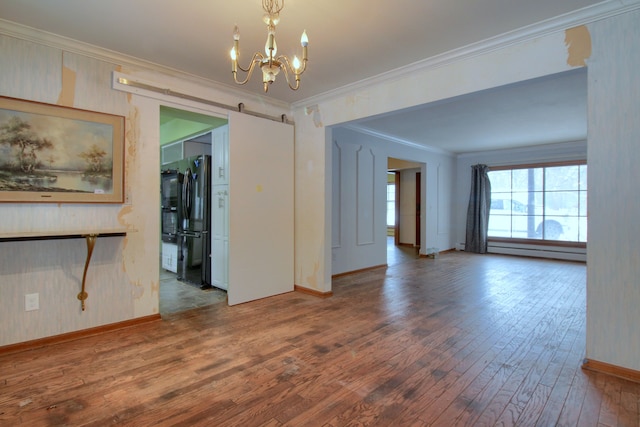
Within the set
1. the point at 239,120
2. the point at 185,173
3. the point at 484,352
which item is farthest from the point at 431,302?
the point at 185,173

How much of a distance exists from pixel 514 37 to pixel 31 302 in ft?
14.9

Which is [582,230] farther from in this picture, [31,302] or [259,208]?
[31,302]

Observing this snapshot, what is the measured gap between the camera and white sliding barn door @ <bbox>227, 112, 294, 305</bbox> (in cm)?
373

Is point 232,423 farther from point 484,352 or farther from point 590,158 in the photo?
point 590,158

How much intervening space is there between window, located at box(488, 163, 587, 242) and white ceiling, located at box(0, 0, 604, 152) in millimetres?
4258

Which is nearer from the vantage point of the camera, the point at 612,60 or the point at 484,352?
the point at 612,60

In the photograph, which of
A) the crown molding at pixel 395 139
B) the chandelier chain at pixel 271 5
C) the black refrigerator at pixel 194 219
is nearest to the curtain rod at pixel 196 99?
the black refrigerator at pixel 194 219

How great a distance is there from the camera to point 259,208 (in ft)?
13.0

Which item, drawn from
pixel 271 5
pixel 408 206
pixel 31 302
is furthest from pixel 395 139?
pixel 31 302

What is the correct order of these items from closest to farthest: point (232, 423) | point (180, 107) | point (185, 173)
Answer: point (232, 423) → point (180, 107) → point (185, 173)

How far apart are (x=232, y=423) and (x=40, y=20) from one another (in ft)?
10.6

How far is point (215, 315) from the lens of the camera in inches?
135

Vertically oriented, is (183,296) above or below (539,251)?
below

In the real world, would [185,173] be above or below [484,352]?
above
